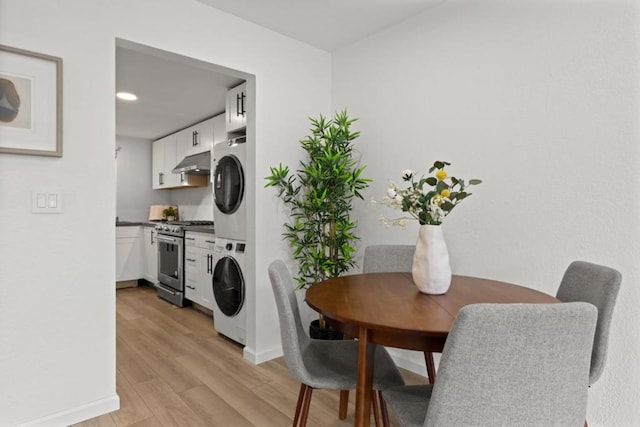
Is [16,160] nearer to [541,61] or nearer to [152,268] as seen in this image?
[541,61]

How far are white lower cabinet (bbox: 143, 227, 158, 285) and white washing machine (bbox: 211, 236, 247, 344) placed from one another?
6.60 ft

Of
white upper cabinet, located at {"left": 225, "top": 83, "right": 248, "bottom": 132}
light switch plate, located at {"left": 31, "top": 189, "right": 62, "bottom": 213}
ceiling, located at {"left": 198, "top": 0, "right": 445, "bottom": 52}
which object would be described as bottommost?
light switch plate, located at {"left": 31, "top": 189, "right": 62, "bottom": 213}

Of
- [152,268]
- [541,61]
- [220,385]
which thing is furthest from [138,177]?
[541,61]

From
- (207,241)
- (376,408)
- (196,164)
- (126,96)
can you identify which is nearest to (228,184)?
(207,241)

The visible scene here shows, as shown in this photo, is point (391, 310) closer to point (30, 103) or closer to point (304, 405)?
point (304, 405)

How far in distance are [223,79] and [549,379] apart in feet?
10.9

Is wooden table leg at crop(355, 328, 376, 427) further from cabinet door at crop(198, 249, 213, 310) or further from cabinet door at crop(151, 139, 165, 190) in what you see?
cabinet door at crop(151, 139, 165, 190)

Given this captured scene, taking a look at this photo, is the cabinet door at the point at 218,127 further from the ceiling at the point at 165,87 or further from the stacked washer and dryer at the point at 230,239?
the stacked washer and dryer at the point at 230,239

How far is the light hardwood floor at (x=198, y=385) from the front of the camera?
203 cm

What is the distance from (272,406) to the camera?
85.2 inches

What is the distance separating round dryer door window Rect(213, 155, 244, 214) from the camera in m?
3.08

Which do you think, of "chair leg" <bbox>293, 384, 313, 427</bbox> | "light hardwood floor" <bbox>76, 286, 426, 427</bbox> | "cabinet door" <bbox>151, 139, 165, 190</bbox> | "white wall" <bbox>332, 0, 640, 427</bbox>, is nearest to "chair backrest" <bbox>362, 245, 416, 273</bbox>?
"white wall" <bbox>332, 0, 640, 427</bbox>

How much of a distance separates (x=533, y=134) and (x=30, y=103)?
2.64 meters

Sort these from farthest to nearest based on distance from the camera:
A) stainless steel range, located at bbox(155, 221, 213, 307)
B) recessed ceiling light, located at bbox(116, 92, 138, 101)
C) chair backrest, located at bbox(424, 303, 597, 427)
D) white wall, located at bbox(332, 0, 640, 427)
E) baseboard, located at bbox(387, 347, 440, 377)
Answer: stainless steel range, located at bbox(155, 221, 213, 307) < recessed ceiling light, located at bbox(116, 92, 138, 101) < baseboard, located at bbox(387, 347, 440, 377) < white wall, located at bbox(332, 0, 640, 427) < chair backrest, located at bbox(424, 303, 597, 427)
